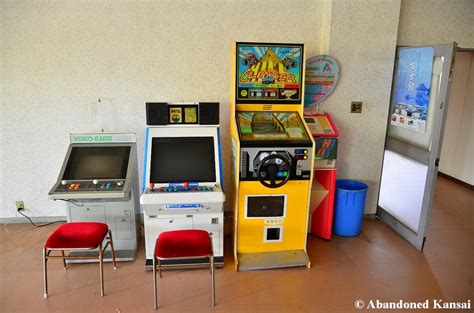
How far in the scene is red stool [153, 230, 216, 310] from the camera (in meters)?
2.62

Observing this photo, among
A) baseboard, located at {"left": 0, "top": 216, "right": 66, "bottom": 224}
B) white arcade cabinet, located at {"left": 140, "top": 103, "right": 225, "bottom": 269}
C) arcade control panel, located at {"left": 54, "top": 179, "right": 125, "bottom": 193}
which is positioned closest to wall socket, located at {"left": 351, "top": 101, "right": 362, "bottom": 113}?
white arcade cabinet, located at {"left": 140, "top": 103, "right": 225, "bottom": 269}

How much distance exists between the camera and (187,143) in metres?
3.29

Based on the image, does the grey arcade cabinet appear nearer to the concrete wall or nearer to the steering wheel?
the concrete wall

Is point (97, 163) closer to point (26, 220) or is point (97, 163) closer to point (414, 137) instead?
point (26, 220)

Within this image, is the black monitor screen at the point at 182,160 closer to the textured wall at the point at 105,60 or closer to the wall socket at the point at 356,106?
the textured wall at the point at 105,60

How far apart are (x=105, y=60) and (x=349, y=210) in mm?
3059

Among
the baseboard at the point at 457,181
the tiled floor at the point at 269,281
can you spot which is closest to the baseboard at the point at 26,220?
the tiled floor at the point at 269,281

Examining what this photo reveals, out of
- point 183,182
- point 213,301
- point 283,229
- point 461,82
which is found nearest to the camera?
point 213,301

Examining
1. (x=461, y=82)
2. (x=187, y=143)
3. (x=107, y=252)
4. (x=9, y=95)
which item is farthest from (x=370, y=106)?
(x=9, y=95)

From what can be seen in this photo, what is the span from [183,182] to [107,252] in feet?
3.51

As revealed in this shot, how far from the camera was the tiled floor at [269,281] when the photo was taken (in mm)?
2771

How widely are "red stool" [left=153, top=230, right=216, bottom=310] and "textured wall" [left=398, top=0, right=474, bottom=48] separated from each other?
125 inches

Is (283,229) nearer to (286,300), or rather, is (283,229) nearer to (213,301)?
(286,300)

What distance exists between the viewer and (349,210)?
12.6 ft
